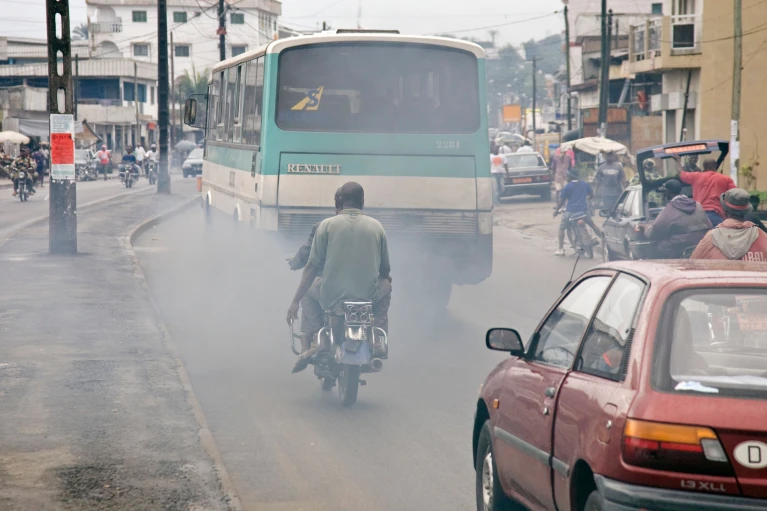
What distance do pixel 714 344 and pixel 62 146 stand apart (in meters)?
14.4

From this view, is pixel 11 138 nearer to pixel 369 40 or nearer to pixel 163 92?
pixel 163 92

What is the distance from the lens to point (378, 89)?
1322 cm

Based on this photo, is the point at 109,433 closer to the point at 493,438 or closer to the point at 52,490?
the point at 52,490

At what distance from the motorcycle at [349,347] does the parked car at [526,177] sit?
2888cm

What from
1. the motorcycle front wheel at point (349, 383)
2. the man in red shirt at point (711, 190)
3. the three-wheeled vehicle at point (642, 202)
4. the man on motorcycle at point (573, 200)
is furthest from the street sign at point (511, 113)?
the motorcycle front wheel at point (349, 383)

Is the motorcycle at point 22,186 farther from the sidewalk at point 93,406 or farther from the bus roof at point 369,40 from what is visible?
the bus roof at point 369,40

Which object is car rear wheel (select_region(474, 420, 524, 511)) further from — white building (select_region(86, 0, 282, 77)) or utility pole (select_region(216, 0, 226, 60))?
white building (select_region(86, 0, 282, 77))

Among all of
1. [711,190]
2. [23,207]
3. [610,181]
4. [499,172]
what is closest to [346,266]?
[711,190]

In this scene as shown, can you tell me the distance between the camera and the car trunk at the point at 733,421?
12.3ft

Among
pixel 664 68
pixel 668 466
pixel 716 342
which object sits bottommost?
pixel 668 466

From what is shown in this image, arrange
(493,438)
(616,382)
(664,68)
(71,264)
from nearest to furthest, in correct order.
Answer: (616,382), (493,438), (71,264), (664,68)

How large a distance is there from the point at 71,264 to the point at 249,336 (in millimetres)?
5861

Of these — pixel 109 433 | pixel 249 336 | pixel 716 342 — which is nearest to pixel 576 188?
pixel 249 336

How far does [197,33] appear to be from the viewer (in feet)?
382
